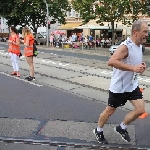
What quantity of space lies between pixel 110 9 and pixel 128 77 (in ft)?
76.6

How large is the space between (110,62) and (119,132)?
128cm

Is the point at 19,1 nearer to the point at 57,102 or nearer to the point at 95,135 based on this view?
the point at 57,102

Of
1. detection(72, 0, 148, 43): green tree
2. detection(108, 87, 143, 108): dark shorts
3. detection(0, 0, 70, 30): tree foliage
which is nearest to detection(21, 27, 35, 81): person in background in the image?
detection(108, 87, 143, 108): dark shorts

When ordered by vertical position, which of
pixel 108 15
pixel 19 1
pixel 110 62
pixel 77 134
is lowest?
pixel 77 134

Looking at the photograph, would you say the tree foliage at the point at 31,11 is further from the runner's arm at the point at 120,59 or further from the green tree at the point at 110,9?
the runner's arm at the point at 120,59

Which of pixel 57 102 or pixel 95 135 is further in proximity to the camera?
pixel 57 102

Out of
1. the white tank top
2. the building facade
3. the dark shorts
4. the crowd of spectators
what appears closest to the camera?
the white tank top

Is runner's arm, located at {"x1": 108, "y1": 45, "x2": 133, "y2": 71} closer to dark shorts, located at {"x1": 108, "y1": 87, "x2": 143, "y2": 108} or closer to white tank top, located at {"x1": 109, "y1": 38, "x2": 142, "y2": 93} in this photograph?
white tank top, located at {"x1": 109, "y1": 38, "x2": 142, "y2": 93}

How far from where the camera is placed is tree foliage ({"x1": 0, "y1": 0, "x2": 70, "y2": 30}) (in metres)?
38.7

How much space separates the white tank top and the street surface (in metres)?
0.81

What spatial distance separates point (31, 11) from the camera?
126 ft

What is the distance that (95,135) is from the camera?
4836 millimetres

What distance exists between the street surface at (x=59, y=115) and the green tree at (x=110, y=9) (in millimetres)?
16746

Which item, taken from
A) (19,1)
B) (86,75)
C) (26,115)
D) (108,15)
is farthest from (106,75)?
(19,1)
